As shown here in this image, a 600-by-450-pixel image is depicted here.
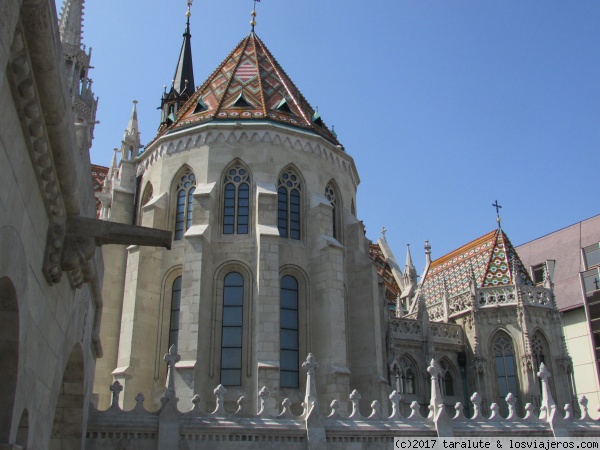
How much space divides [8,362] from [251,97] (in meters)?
18.5

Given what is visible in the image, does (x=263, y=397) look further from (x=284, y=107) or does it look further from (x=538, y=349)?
(x=538, y=349)

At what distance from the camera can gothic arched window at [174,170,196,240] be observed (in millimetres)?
21688

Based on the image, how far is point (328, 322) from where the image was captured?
1981 centimetres

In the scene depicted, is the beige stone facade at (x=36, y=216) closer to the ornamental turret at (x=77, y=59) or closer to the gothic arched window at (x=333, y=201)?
the gothic arched window at (x=333, y=201)

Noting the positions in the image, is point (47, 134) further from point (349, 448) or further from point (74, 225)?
point (349, 448)

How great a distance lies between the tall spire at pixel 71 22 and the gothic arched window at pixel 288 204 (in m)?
33.9

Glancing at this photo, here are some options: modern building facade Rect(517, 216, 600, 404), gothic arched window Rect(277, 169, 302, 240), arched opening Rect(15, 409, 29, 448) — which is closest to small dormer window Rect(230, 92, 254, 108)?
gothic arched window Rect(277, 169, 302, 240)

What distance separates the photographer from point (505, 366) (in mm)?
26141

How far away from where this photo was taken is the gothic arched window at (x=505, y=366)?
25812 mm

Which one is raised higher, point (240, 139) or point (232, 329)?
point (240, 139)

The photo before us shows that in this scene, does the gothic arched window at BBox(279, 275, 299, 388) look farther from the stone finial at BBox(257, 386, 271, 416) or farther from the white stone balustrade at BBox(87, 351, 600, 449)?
the stone finial at BBox(257, 386, 271, 416)

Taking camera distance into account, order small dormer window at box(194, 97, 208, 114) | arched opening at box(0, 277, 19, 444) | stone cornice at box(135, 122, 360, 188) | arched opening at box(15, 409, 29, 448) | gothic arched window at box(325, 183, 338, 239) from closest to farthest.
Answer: arched opening at box(0, 277, 19, 444)
arched opening at box(15, 409, 29, 448)
stone cornice at box(135, 122, 360, 188)
gothic arched window at box(325, 183, 338, 239)
small dormer window at box(194, 97, 208, 114)

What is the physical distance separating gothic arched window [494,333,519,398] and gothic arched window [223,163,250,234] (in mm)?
12021

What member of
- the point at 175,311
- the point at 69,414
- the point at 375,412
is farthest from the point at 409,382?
the point at 69,414
